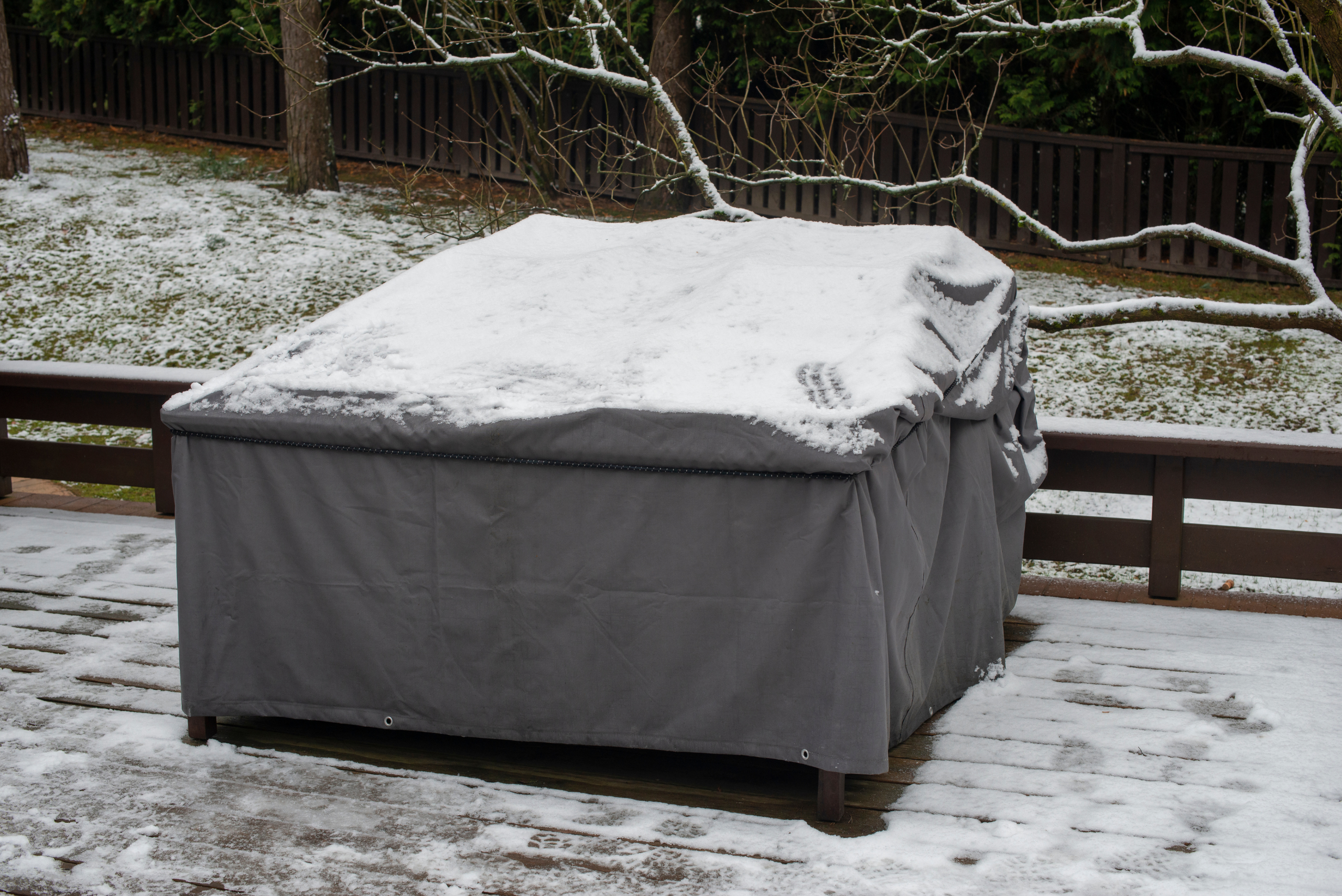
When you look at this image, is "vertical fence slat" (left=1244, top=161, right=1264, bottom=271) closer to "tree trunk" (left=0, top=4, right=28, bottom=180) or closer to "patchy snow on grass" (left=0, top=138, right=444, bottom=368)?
Result: "patchy snow on grass" (left=0, top=138, right=444, bottom=368)

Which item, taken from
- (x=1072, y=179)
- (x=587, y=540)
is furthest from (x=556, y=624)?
(x=1072, y=179)

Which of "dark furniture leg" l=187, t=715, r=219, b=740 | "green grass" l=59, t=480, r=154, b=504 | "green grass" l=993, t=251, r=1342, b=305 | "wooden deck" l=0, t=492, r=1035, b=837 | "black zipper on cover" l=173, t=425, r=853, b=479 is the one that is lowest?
"green grass" l=59, t=480, r=154, b=504

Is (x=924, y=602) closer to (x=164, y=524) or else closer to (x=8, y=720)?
(x=8, y=720)

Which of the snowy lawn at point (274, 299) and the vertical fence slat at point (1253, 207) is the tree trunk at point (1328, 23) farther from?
the vertical fence slat at point (1253, 207)

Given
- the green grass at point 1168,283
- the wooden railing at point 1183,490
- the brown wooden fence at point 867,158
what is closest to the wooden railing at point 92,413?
the wooden railing at point 1183,490

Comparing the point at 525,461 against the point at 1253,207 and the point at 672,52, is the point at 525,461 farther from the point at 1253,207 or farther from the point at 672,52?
the point at 672,52

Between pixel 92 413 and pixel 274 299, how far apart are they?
6539 millimetres

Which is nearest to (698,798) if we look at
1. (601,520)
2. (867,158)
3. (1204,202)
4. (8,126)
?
(601,520)

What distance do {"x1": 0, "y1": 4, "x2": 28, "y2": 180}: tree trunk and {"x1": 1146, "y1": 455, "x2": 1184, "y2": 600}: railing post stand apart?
45.8 feet

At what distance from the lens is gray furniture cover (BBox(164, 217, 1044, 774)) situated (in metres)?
3.11

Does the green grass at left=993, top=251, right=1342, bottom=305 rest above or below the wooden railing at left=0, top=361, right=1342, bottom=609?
above

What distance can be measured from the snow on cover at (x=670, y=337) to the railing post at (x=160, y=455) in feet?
7.10

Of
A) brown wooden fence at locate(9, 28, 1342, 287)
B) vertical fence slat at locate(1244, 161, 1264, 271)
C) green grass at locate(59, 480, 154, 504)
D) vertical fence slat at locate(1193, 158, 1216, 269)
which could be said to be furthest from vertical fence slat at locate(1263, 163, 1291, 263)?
green grass at locate(59, 480, 154, 504)

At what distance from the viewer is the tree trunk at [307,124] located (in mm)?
13820
